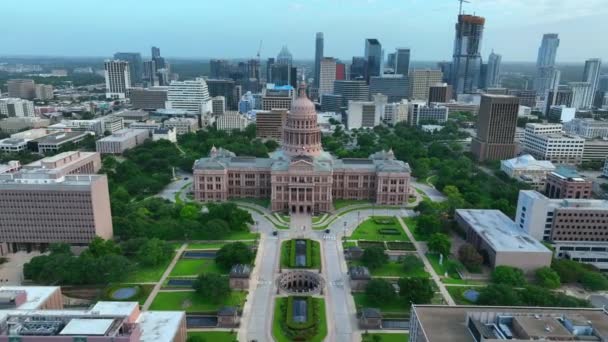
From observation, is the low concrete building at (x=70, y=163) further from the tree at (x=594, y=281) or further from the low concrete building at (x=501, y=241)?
the tree at (x=594, y=281)

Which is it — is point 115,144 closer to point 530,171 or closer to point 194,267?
point 194,267

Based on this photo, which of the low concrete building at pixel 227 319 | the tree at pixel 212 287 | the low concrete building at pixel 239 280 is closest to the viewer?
the low concrete building at pixel 227 319

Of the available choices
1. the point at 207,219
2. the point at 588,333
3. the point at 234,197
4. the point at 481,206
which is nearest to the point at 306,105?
the point at 234,197

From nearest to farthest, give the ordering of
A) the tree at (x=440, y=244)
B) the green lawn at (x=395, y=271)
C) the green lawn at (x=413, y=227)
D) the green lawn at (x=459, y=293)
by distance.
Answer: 1. the green lawn at (x=459, y=293)
2. the green lawn at (x=395, y=271)
3. the tree at (x=440, y=244)
4. the green lawn at (x=413, y=227)

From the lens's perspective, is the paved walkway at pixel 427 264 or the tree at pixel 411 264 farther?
the tree at pixel 411 264

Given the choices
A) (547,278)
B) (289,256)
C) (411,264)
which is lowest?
(289,256)

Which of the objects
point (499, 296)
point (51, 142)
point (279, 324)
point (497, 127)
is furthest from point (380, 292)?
point (51, 142)

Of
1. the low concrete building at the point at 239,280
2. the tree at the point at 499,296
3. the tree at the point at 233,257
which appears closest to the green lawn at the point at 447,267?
the tree at the point at 499,296

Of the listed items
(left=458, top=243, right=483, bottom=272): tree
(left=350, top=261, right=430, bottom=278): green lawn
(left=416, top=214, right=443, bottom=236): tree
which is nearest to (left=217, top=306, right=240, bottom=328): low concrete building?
(left=350, top=261, right=430, bottom=278): green lawn
